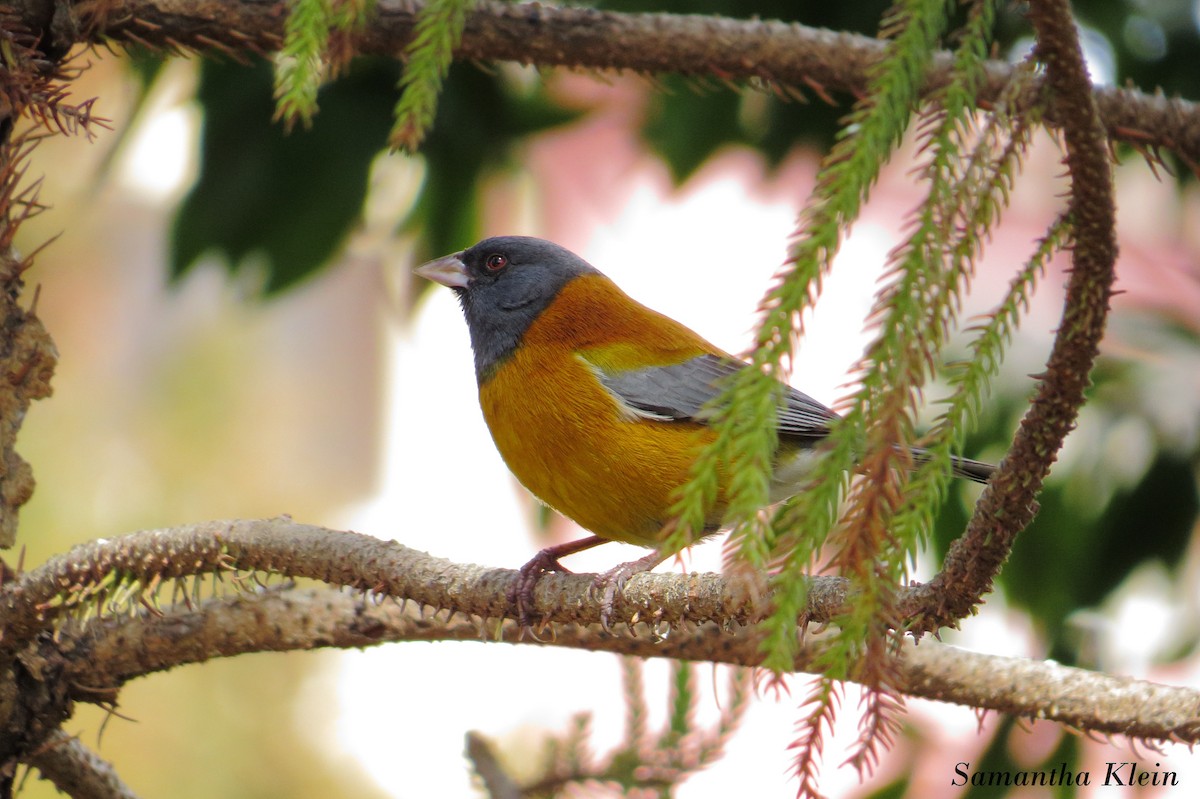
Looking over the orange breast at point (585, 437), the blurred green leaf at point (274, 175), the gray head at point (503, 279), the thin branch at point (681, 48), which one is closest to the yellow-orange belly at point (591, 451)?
the orange breast at point (585, 437)

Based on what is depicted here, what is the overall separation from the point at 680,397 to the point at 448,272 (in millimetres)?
813

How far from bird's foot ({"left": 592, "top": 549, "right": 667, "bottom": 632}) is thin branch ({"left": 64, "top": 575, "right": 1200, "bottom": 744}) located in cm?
12

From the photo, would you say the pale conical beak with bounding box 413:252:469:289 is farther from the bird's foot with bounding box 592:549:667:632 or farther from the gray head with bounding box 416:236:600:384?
the bird's foot with bounding box 592:549:667:632

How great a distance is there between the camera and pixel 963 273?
0.94 meters

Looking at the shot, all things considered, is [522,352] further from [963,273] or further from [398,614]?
[963,273]

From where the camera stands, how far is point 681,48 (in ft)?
6.61

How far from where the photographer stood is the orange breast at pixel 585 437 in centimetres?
220

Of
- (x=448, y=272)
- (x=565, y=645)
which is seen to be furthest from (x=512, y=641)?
(x=448, y=272)

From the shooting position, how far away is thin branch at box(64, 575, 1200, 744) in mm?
1661

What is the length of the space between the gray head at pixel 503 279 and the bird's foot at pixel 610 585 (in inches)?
33.7

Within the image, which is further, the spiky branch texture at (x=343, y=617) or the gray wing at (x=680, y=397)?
the gray wing at (x=680, y=397)
